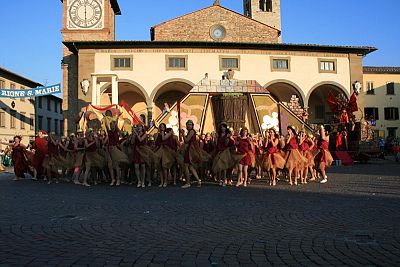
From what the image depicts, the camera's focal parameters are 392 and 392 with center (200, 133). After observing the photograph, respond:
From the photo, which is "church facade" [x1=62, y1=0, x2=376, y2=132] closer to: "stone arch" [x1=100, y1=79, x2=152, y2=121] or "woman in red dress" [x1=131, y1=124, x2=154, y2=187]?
"stone arch" [x1=100, y1=79, x2=152, y2=121]

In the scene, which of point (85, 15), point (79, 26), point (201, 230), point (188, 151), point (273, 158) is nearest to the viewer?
point (201, 230)

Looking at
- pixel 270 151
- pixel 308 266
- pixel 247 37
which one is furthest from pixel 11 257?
pixel 247 37

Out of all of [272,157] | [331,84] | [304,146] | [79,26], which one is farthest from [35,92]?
[331,84]

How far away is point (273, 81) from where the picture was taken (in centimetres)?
3200

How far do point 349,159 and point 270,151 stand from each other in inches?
490

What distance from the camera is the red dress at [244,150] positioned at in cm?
1204

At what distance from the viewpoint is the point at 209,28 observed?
37.4 metres

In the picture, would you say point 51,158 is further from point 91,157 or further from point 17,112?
point 17,112

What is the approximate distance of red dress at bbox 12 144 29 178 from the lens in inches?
589

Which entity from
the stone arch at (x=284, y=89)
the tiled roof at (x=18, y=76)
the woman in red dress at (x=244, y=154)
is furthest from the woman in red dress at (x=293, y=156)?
the tiled roof at (x=18, y=76)

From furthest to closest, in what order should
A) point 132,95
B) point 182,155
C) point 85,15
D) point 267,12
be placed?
1. point 267,12
2. point 132,95
3. point 85,15
4. point 182,155

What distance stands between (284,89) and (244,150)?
79.6 ft

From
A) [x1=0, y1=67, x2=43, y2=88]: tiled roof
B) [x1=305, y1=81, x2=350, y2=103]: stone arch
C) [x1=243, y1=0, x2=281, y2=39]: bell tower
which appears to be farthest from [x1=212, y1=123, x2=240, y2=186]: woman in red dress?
[x1=243, y1=0, x2=281, y2=39]: bell tower

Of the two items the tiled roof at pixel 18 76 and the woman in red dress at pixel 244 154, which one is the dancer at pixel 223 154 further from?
the tiled roof at pixel 18 76
